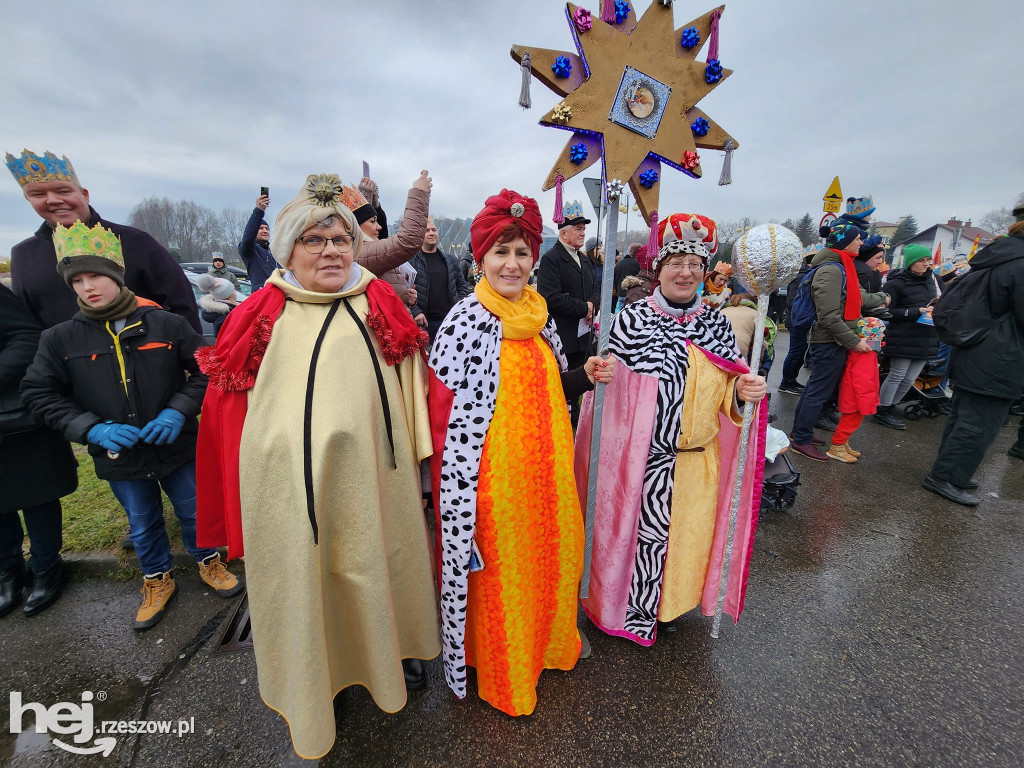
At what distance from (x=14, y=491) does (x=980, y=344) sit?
22.3 ft

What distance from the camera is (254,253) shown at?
3889 mm

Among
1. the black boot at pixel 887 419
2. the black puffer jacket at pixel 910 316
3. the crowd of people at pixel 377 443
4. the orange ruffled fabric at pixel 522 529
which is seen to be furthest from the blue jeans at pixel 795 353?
the orange ruffled fabric at pixel 522 529

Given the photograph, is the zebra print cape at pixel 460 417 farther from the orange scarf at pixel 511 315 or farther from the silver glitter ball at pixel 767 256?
the silver glitter ball at pixel 767 256

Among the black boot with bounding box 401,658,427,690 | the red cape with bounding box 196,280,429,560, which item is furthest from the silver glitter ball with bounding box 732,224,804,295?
the black boot with bounding box 401,658,427,690

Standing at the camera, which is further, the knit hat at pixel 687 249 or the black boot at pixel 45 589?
the black boot at pixel 45 589

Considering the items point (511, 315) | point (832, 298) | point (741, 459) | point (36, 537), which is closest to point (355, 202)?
point (511, 315)

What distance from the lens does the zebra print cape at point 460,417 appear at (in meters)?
1.61

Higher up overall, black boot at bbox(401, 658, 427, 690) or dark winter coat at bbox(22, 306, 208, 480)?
dark winter coat at bbox(22, 306, 208, 480)

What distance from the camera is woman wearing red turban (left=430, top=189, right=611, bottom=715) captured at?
63.8 inches

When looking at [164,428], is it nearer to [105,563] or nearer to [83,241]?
[83,241]

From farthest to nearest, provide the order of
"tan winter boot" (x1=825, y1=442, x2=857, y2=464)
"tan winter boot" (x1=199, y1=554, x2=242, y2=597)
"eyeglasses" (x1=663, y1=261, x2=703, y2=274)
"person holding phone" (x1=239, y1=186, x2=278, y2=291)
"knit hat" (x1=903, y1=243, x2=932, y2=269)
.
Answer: "knit hat" (x1=903, y1=243, x2=932, y2=269) → "tan winter boot" (x1=825, y1=442, x2=857, y2=464) → "person holding phone" (x1=239, y1=186, x2=278, y2=291) → "tan winter boot" (x1=199, y1=554, x2=242, y2=597) → "eyeglasses" (x1=663, y1=261, x2=703, y2=274)

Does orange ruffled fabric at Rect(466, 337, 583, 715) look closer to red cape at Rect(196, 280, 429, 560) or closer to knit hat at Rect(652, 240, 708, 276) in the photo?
red cape at Rect(196, 280, 429, 560)

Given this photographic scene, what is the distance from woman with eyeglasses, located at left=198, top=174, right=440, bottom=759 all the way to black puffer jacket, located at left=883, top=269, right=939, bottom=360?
21.2 ft

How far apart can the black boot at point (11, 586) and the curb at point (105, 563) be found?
0.19 meters
